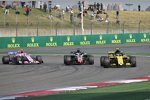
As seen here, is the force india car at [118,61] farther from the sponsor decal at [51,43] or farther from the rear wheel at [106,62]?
the sponsor decal at [51,43]

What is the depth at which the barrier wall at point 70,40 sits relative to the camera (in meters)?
40.0

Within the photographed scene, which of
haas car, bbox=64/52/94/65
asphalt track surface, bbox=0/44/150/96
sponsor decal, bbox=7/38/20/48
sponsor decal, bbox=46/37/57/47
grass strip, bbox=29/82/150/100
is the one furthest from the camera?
sponsor decal, bbox=46/37/57/47

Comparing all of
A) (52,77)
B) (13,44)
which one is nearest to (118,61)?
(52,77)

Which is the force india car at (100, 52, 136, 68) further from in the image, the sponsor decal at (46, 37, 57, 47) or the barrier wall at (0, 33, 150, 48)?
the sponsor decal at (46, 37, 57, 47)

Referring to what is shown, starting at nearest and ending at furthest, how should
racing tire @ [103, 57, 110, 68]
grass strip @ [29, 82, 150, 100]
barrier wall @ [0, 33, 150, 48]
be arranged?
1. grass strip @ [29, 82, 150, 100]
2. racing tire @ [103, 57, 110, 68]
3. barrier wall @ [0, 33, 150, 48]

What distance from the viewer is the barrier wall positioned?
40.0 metres

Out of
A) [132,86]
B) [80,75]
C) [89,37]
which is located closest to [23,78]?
[80,75]

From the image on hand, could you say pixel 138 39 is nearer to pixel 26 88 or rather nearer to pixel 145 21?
pixel 145 21

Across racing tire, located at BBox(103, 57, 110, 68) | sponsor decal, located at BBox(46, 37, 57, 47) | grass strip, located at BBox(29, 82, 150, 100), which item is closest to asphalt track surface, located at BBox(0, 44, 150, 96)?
racing tire, located at BBox(103, 57, 110, 68)

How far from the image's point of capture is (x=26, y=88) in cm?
1440

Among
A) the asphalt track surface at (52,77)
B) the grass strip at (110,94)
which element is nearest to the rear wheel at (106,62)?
the asphalt track surface at (52,77)

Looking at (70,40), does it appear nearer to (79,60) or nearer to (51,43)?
(51,43)

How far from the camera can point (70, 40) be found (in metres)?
42.6

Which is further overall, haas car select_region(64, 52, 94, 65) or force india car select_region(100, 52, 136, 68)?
haas car select_region(64, 52, 94, 65)
